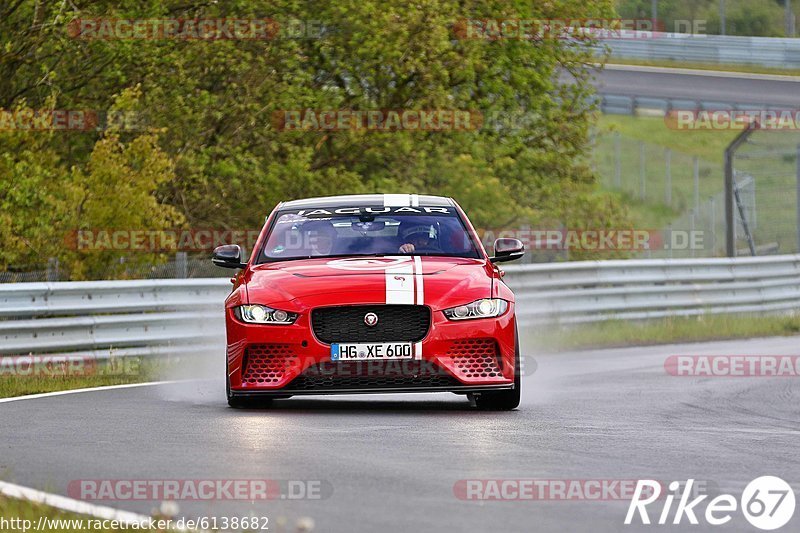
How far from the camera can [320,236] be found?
12.5 meters

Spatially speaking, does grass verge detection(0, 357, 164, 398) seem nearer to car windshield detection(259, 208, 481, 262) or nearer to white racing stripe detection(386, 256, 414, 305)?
car windshield detection(259, 208, 481, 262)

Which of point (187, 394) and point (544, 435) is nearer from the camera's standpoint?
point (544, 435)

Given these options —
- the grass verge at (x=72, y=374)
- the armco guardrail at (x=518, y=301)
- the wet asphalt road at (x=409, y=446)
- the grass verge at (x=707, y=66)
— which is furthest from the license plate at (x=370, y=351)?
the grass verge at (x=707, y=66)

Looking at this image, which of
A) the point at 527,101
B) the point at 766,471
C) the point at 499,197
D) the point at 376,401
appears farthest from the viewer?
the point at 527,101

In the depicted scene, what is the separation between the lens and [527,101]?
31.1 m

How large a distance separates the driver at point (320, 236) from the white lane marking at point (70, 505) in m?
4.92

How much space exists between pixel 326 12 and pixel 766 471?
2002cm

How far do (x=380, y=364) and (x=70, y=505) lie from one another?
4.33 meters

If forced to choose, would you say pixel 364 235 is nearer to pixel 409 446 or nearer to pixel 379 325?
pixel 379 325

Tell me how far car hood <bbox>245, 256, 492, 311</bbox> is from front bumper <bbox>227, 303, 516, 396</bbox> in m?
0.16

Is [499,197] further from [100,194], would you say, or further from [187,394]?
[187,394]

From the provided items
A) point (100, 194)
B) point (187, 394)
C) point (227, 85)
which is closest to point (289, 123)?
point (227, 85)

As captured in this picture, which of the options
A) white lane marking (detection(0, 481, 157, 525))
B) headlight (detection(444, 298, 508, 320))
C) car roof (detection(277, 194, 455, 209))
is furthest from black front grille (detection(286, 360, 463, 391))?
A: white lane marking (detection(0, 481, 157, 525))

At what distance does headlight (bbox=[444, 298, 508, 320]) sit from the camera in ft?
36.9
